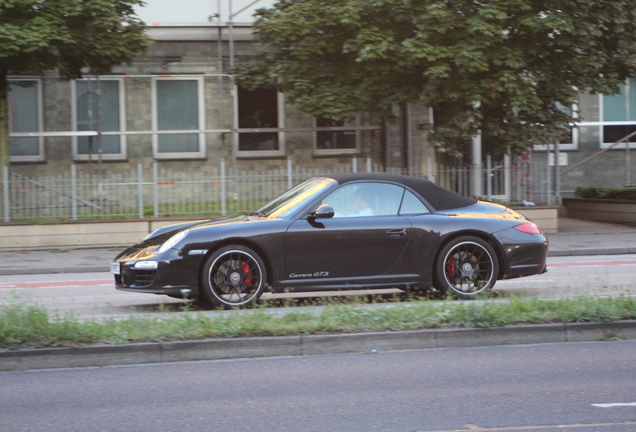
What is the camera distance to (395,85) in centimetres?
2033

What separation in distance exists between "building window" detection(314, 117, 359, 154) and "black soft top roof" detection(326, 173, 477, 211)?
15388mm

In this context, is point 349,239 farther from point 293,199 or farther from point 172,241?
point 172,241

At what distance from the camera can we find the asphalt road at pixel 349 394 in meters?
5.38

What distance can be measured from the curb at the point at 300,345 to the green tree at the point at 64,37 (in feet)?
38.9

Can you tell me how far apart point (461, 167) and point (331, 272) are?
465 inches

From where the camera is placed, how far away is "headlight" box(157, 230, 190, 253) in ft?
30.8

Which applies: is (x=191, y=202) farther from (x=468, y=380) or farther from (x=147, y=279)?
(x=468, y=380)

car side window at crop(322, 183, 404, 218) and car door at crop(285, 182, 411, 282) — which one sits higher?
car side window at crop(322, 183, 404, 218)

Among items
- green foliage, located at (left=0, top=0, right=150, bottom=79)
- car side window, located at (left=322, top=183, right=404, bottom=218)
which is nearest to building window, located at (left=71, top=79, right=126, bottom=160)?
green foliage, located at (left=0, top=0, right=150, bottom=79)

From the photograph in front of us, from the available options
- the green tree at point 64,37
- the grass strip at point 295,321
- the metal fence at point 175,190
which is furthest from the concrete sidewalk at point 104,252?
the grass strip at point 295,321

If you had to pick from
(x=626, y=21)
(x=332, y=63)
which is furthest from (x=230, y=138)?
(x=626, y=21)

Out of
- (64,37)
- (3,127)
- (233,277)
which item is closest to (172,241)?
(233,277)

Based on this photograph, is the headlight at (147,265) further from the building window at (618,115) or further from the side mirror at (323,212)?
the building window at (618,115)

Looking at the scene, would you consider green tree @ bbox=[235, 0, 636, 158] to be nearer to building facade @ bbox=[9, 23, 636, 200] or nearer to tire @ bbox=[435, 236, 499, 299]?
building facade @ bbox=[9, 23, 636, 200]
